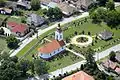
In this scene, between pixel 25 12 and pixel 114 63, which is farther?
pixel 25 12

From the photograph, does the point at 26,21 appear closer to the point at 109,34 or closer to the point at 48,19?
the point at 48,19

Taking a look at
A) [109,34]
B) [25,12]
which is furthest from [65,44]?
[25,12]

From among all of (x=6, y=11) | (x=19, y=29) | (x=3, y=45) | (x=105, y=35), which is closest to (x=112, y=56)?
(x=105, y=35)

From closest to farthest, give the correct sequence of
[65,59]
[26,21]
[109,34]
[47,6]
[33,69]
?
[33,69]
[65,59]
[109,34]
[26,21]
[47,6]

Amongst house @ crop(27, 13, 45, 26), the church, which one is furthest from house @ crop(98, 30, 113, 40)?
house @ crop(27, 13, 45, 26)

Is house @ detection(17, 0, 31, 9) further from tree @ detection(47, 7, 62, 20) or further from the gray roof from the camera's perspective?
the gray roof

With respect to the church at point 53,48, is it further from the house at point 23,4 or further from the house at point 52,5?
the house at point 23,4
